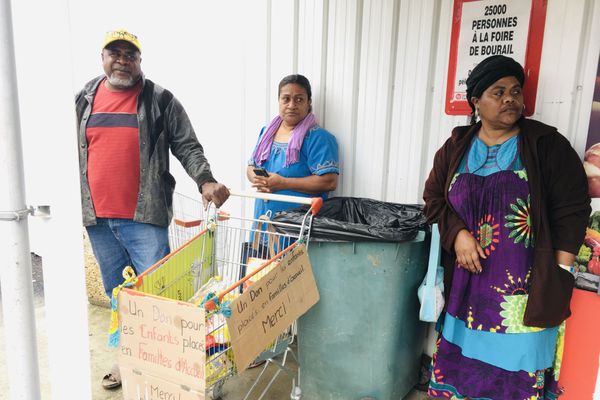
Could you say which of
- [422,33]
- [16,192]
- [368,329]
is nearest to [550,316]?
[368,329]

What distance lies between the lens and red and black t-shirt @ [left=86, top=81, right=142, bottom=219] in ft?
8.69

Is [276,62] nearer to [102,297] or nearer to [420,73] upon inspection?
[420,73]

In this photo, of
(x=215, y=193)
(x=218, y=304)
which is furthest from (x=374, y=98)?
(x=218, y=304)

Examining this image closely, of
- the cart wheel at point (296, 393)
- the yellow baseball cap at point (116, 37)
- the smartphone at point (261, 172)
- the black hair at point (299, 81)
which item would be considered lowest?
the cart wheel at point (296, 393)

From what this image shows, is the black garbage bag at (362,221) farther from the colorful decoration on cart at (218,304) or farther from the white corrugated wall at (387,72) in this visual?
the colorful decoration on cart at (218,304)

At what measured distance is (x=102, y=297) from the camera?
4039 millimetres

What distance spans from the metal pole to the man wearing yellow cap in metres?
1.39

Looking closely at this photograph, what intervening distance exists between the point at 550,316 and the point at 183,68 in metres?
3.37

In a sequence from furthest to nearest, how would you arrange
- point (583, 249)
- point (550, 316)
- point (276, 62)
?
point (276, 62) < point (583, 249) < point (550, 316)

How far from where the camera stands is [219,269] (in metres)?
2.57

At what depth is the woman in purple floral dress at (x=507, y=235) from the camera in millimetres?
2012

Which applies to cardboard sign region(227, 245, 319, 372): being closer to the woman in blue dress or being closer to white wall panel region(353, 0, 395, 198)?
the woman in blue dress

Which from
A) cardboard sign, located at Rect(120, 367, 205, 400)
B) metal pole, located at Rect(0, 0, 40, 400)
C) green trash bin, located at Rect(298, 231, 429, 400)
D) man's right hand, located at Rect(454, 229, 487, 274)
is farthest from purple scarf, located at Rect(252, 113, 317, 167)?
metal pole, located at Rect(0, 0, 40, 400)

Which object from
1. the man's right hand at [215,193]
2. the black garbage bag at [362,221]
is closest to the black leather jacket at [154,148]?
the man's right hand at [215,193]
